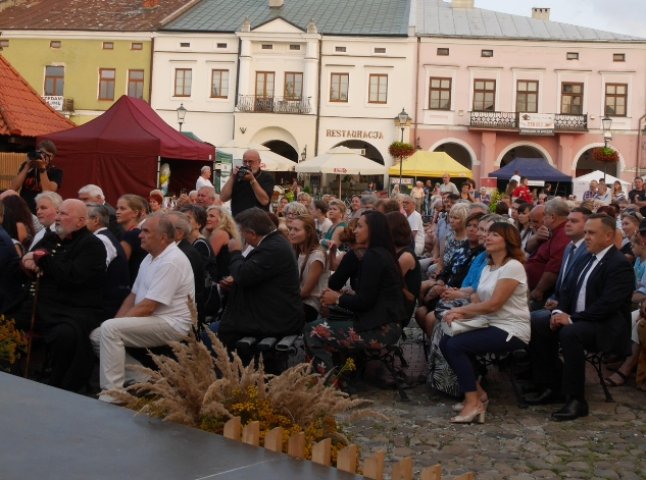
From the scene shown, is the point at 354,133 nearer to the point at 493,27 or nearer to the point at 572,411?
the point at 493,27

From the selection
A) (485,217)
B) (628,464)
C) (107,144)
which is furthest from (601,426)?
(107,144)

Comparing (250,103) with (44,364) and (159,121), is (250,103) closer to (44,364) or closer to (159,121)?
(159,121)

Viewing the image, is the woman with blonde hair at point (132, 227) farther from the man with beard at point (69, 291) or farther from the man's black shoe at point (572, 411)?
the man's black shoe at point (572, 411)

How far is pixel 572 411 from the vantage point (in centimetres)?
698

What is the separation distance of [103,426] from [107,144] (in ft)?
36.9

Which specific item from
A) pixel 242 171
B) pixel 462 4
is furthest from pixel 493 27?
pixel 242 171

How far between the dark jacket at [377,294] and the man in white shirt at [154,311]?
1329 mm

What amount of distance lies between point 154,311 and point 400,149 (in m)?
33.8

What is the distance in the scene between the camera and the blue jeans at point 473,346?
6977 millimetres

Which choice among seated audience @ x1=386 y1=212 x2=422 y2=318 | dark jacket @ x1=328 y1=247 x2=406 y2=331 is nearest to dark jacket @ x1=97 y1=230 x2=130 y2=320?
dark jacket @ x1=328 y1=247 x2=406 y2=331

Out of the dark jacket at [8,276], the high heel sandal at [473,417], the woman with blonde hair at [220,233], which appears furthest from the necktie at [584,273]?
the dark jacket at [8,276]

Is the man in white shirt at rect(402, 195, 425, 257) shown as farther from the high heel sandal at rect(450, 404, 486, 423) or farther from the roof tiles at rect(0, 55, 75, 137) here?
the high heel sandal at rect(450, 404, 486, 423)

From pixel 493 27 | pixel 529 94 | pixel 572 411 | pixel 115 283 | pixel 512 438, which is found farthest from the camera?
pixel 493 27

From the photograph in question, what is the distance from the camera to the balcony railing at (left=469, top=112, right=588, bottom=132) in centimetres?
4131
